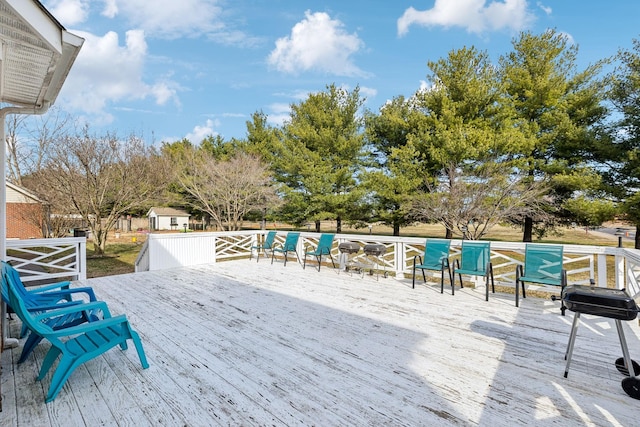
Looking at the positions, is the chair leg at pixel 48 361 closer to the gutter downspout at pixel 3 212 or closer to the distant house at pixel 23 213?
the gutter downspout at pixel 3 212

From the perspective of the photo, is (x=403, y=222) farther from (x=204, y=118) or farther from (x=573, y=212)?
(x=204, y=118)

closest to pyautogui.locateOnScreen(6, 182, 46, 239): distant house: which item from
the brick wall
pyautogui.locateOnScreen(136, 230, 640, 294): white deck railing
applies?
the brick wall

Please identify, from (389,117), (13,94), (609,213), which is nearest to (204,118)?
(389,117)

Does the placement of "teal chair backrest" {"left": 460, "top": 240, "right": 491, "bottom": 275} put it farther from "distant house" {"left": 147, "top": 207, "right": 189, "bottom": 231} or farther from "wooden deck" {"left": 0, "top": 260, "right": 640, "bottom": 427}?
"distant house" {"left": 147, "top": 207, "right": 189, "bottom": 231}

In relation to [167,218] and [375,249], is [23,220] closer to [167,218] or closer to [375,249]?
[167,218]

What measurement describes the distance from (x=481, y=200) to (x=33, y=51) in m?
10.8

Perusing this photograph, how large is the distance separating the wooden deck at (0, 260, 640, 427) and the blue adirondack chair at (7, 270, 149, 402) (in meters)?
0.15

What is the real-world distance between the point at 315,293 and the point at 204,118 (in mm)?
17944

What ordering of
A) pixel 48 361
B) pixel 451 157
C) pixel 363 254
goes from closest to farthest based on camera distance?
pixel 48 361 → pixel 363 254 → pixel 451 157

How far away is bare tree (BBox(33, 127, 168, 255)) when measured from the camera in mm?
10531

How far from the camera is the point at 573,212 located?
1155cm

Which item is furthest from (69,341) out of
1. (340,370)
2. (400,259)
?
(400,259)

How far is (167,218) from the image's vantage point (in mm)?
29328

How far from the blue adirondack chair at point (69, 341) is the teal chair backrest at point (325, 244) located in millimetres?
4525
